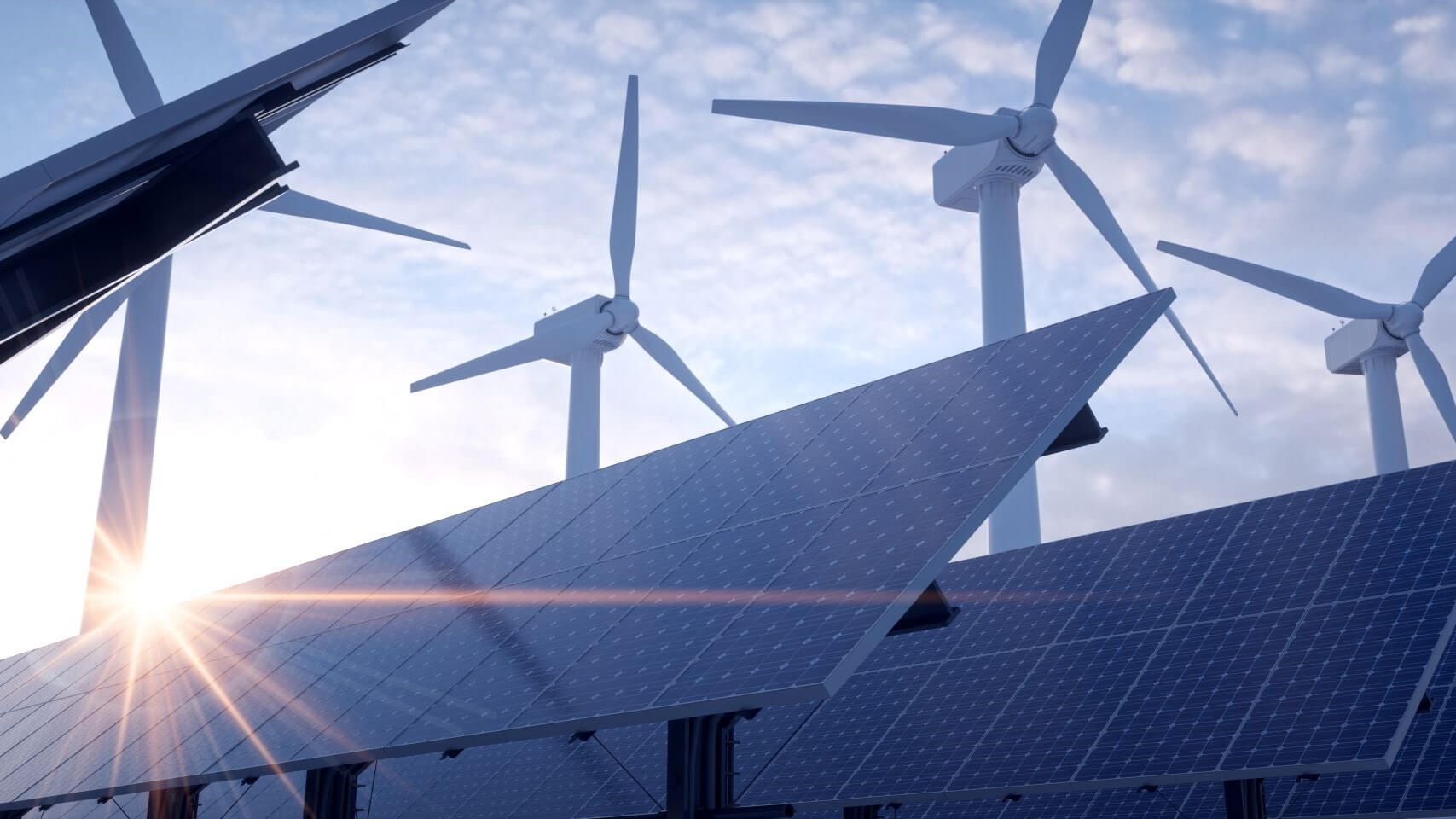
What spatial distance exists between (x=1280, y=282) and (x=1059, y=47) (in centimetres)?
1366

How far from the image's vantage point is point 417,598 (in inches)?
1048

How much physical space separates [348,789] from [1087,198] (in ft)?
117

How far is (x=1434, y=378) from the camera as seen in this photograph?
5966 centimetres

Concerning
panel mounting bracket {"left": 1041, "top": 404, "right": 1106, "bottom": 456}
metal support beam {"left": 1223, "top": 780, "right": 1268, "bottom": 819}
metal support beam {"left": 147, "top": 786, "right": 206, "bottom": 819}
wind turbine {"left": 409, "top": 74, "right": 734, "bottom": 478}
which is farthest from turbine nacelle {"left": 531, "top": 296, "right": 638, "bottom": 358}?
panel mounting bracket {"left": 1041, "top": 404, "right": 1106, "bottom": 456}

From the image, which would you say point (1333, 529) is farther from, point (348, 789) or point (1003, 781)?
point (348, 789)

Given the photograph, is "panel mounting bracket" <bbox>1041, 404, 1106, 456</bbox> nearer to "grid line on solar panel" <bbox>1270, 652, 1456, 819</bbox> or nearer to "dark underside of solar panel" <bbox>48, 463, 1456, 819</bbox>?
"dark underside of solar panel" <bbox>48, 463, 1456, 819</bbox>

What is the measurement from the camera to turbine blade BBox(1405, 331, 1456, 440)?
Answer: 186ft

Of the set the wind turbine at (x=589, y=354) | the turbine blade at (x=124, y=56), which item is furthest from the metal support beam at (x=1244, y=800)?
the wind turbine at (x=589, y=354)

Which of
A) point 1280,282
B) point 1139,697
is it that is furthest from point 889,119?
point 1139,697

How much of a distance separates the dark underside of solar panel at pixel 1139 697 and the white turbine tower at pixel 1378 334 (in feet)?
78.2

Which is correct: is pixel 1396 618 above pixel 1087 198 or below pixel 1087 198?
below

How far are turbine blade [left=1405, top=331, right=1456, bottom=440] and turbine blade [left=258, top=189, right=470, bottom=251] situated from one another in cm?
3842

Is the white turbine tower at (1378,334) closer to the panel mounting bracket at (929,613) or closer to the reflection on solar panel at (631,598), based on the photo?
the reflection on solar panel at (631,598)

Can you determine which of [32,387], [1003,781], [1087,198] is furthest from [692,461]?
[32,387]
